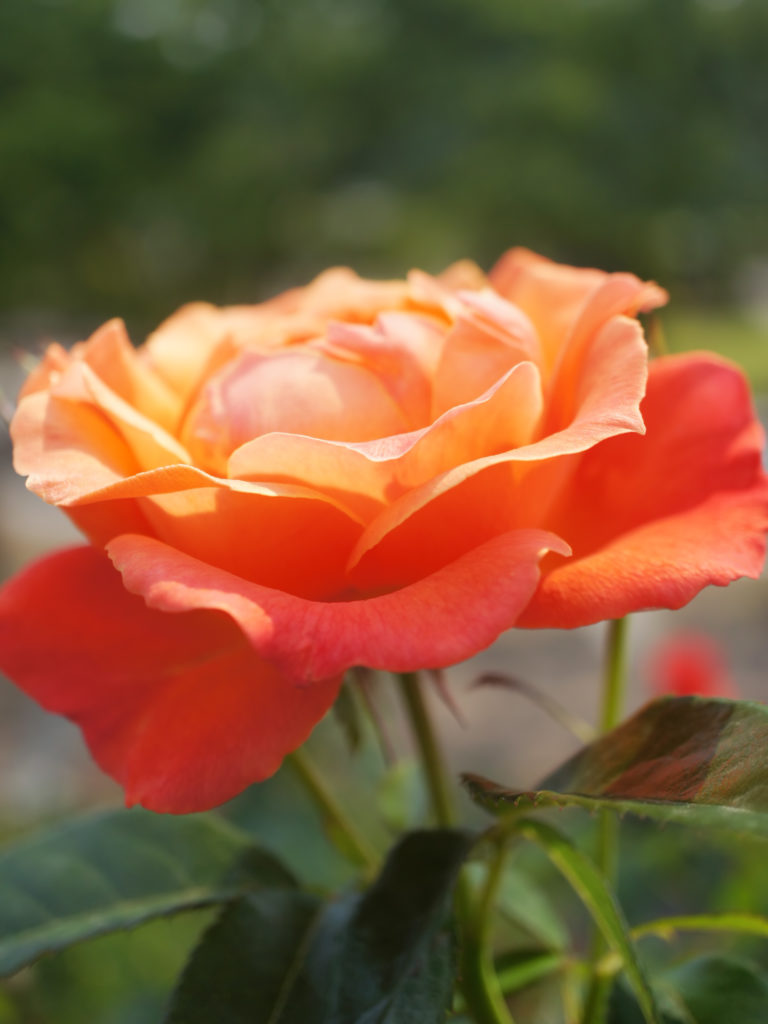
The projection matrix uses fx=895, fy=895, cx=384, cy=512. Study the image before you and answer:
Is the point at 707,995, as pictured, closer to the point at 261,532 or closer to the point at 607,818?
the point at 607,818

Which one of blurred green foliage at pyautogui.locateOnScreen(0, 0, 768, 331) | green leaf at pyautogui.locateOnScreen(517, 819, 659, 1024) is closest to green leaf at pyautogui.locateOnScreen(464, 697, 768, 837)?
green leaf at pyautogui.locateOnScreen(517, 819, 659, 1024)

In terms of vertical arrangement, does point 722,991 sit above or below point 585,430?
below

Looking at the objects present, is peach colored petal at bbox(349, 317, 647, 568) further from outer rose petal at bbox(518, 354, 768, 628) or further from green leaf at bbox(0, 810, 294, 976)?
green leaf at bbox(0, 810, 294, 976)

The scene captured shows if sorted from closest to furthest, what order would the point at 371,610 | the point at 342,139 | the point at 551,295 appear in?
the point at 371,610 → the point at 551,295 → the point at 342,139

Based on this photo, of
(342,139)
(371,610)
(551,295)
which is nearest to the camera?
(371,610)

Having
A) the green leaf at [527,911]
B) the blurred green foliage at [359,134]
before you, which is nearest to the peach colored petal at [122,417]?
the green leaf at [527,911]

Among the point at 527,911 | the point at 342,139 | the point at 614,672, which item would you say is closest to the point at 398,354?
the point at 614,672

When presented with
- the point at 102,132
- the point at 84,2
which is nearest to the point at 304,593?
the point at 102,132
